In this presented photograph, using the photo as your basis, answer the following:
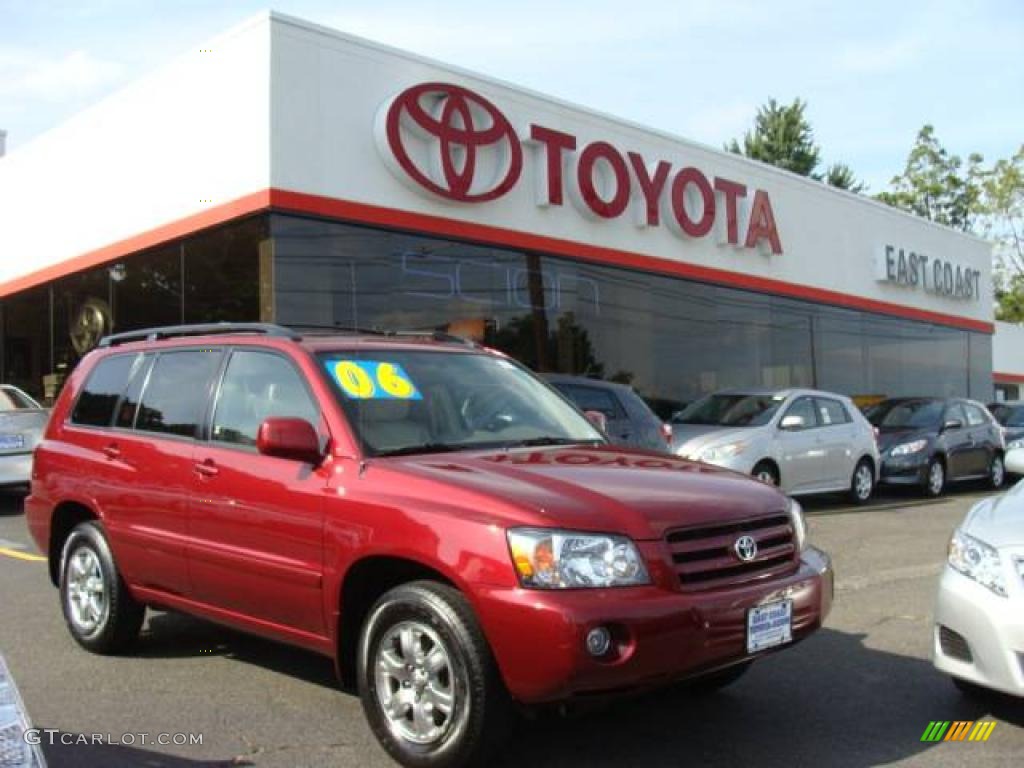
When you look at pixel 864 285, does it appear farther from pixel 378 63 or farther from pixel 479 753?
pixel 479 753

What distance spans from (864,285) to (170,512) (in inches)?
805

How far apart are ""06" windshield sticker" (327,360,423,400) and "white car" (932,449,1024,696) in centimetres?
254

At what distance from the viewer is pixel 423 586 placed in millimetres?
3879

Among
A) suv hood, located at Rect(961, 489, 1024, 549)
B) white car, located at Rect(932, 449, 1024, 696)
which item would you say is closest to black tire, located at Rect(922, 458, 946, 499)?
suv hood, located at Rect(961, 489, 1024, 549)

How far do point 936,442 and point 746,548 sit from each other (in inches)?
490

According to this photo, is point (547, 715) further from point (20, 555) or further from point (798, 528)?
point (20, 555)

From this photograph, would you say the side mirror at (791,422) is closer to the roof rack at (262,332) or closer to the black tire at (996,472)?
the black tire at (996,472)

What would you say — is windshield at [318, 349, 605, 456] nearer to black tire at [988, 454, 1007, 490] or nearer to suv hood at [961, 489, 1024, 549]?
suv hood at [961, 489, 1024, 549]

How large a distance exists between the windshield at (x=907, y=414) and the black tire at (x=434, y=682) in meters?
13.5

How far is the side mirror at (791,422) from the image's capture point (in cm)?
1226

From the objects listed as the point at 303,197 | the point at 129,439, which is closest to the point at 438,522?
the point at 129,439

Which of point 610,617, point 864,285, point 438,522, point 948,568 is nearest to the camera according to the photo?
point 610,617

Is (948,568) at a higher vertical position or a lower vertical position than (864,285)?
lower

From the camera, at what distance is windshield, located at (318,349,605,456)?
451cm
